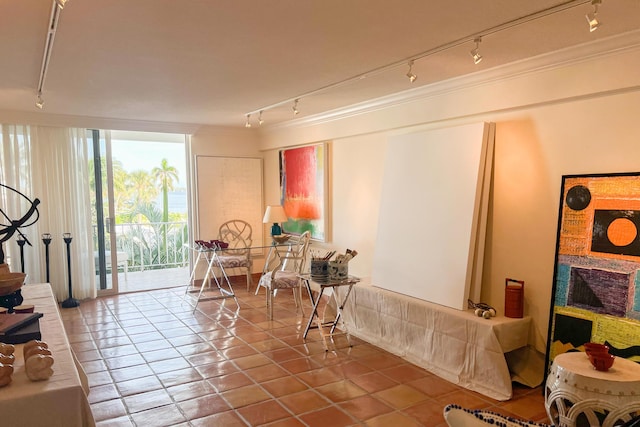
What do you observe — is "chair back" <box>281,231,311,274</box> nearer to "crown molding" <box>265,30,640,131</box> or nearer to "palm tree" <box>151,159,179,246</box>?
"crown molding" <box>265,30,640,131</box>

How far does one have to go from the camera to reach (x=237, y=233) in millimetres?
6625

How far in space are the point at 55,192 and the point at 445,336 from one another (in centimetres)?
488

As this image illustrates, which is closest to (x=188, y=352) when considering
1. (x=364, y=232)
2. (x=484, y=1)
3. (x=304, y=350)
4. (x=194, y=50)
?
(x=304, y=350)

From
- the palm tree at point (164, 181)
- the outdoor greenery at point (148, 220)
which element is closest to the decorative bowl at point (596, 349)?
the outdoor greenery at point (148, 220)

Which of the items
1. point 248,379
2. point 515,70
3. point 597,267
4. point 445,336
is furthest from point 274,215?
point 597,267

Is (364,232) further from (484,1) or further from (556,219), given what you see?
(484,1)

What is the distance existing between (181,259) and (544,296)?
265 inches

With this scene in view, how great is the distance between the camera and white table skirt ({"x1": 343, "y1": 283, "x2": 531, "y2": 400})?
303 centimetres

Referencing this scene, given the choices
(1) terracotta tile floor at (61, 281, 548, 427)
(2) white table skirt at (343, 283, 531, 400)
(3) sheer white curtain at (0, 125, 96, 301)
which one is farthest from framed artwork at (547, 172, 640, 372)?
(3) sheer white curtain at (0, 125, 96, 301)

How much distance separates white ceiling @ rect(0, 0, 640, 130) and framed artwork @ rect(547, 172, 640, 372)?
97cm

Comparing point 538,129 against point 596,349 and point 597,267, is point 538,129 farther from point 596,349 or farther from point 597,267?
point 596,349

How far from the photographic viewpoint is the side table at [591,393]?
196 centimetres

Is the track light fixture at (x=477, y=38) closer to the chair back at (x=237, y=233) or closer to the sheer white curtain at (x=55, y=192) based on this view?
the chair back at (x=237, y=233)

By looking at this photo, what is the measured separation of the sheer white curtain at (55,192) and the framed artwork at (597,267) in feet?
17.6
